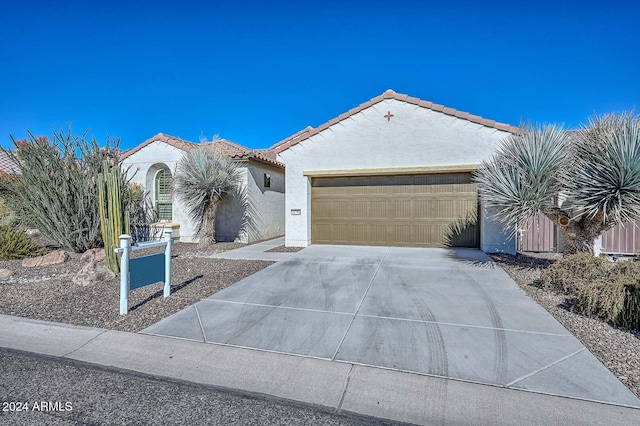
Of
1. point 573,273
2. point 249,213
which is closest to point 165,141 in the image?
point 249,213

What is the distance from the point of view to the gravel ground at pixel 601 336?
3377 millimetres

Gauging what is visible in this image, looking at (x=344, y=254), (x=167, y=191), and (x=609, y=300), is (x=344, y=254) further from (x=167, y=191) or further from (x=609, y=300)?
(x=167, y=191)

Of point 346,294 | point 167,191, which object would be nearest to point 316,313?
point 346,294

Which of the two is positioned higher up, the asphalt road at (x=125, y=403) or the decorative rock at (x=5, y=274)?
the decorative rock at (x=5, y=274)

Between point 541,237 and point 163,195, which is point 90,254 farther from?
point 541,237

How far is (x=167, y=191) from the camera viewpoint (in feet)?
48.6

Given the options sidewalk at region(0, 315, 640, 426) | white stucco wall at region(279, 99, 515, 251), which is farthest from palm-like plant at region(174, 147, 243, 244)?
sidewalk at region(0, 315, 640, 426)

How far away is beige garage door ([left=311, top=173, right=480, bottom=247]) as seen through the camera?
10797 mm

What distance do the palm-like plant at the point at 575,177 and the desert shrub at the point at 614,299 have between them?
66.1 inches

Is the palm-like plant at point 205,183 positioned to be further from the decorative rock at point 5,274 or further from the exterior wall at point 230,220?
the decorative rock at point 5,274

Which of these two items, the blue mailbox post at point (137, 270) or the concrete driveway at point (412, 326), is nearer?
the concrete driveway at point (412, 326)

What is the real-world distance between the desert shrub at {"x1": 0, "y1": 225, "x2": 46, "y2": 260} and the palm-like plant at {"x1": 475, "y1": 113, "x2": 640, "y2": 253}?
12.5 metres

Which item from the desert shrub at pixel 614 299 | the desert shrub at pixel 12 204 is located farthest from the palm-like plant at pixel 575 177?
the desert shrub at pixel 12 204

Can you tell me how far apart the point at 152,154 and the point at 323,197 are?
7756 mm
